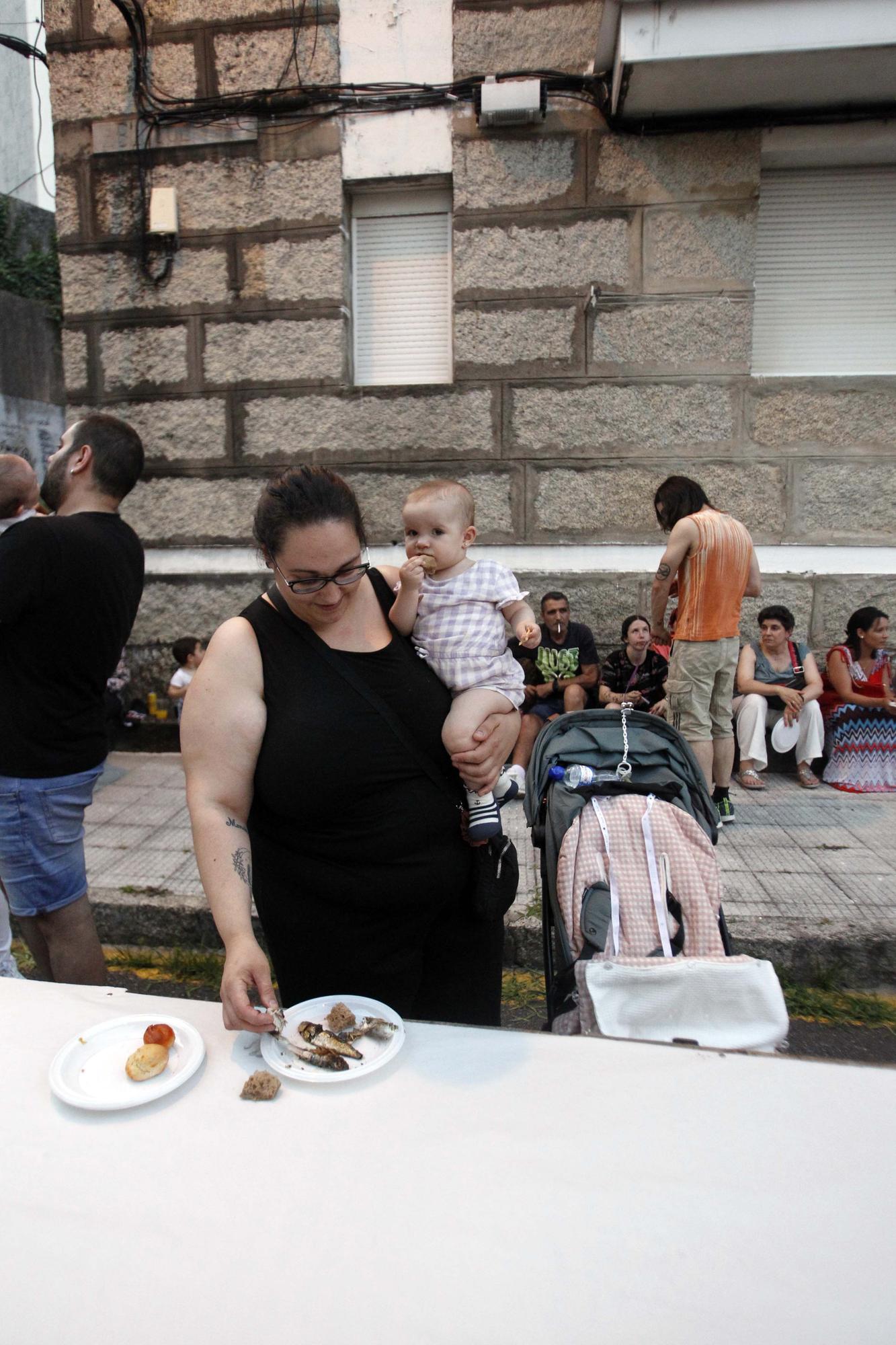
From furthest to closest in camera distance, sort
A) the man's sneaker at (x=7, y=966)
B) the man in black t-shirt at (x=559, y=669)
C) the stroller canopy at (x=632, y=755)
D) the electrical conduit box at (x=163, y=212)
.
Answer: the electrical conduit box at (x=163, y=212) < the man in black t-shirt at (x=559, y=669) < the man's sneaker at (x=7, y=966) < the stroller canopy at (x=632, y=755)

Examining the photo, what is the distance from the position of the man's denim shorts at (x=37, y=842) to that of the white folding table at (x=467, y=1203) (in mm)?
1233

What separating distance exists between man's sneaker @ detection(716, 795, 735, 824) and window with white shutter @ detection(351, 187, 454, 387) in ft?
11.6

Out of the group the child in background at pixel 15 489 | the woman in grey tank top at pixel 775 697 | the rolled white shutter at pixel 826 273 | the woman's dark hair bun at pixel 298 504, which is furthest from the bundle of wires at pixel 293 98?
the woman's dark hair bun at pixel 298 504

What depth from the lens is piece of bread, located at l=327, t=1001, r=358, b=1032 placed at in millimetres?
1584

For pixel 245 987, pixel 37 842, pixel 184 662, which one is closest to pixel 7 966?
pixel 37 842

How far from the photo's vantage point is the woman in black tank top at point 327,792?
1.68 metres

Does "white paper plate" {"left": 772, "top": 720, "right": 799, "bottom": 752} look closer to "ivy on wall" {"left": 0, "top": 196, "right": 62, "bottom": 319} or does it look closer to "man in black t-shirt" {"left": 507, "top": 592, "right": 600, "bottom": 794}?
"man in black t-shirt" {"left": 507, "top": 592, "right": 600, "bottom": 794}

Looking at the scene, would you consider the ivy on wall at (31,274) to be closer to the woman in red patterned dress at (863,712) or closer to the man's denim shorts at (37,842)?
the man's denim shorts at (37,842)

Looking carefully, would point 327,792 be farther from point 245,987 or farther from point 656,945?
point 656,945

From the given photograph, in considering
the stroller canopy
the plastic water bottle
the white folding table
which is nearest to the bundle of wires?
the stroller canopy

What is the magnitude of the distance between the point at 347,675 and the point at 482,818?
1.56 ft

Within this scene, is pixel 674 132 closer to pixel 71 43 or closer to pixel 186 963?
A: pixel 71 43

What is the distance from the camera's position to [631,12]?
184 inches

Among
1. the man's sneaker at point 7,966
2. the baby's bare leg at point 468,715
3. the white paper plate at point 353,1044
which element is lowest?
the man's sneaker at point 7,966
